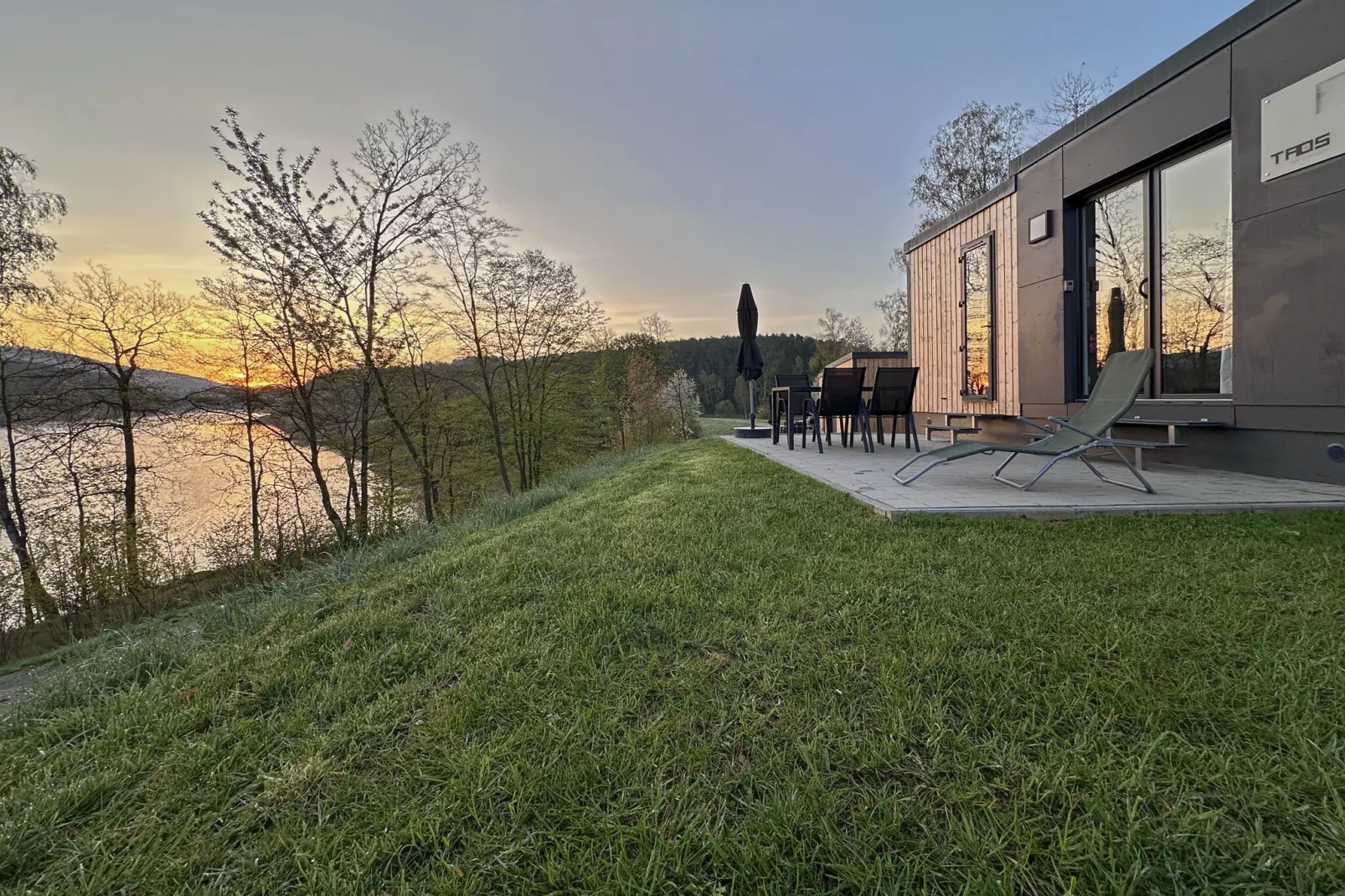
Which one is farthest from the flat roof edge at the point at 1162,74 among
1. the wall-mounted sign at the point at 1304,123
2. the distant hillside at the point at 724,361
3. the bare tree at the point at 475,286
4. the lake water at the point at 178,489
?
the distant hillside at the point at 724,361

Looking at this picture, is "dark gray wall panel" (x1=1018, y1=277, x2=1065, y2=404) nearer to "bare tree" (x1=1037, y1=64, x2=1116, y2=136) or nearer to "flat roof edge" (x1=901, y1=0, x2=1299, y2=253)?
"flat roof edge" (x1=901, y1=0, x2=1299, y2=253)

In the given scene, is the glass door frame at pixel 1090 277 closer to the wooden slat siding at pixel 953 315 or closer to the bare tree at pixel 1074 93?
the wooden slat siding at pixel 953 315

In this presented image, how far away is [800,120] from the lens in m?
10.5

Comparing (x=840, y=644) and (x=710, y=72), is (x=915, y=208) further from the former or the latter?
(x=840, y=644)

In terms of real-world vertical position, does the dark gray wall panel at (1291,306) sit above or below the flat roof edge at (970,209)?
below

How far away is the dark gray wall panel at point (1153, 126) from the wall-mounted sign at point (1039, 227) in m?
0.30

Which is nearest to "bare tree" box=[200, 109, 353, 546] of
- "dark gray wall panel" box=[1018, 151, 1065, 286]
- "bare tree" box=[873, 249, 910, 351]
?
"dark gray wall panel" box=[1018, 151, 1065, 286]

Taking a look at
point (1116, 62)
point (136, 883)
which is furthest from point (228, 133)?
point (1116, 62)

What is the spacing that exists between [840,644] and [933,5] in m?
11.3

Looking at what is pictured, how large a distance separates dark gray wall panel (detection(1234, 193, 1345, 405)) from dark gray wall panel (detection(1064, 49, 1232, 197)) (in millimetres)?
1008

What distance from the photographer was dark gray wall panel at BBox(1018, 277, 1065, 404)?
562cm

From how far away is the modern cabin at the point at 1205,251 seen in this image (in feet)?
11.6

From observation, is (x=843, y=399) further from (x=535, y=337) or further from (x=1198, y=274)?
(x=535, y=337)

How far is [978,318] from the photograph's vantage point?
709cm
